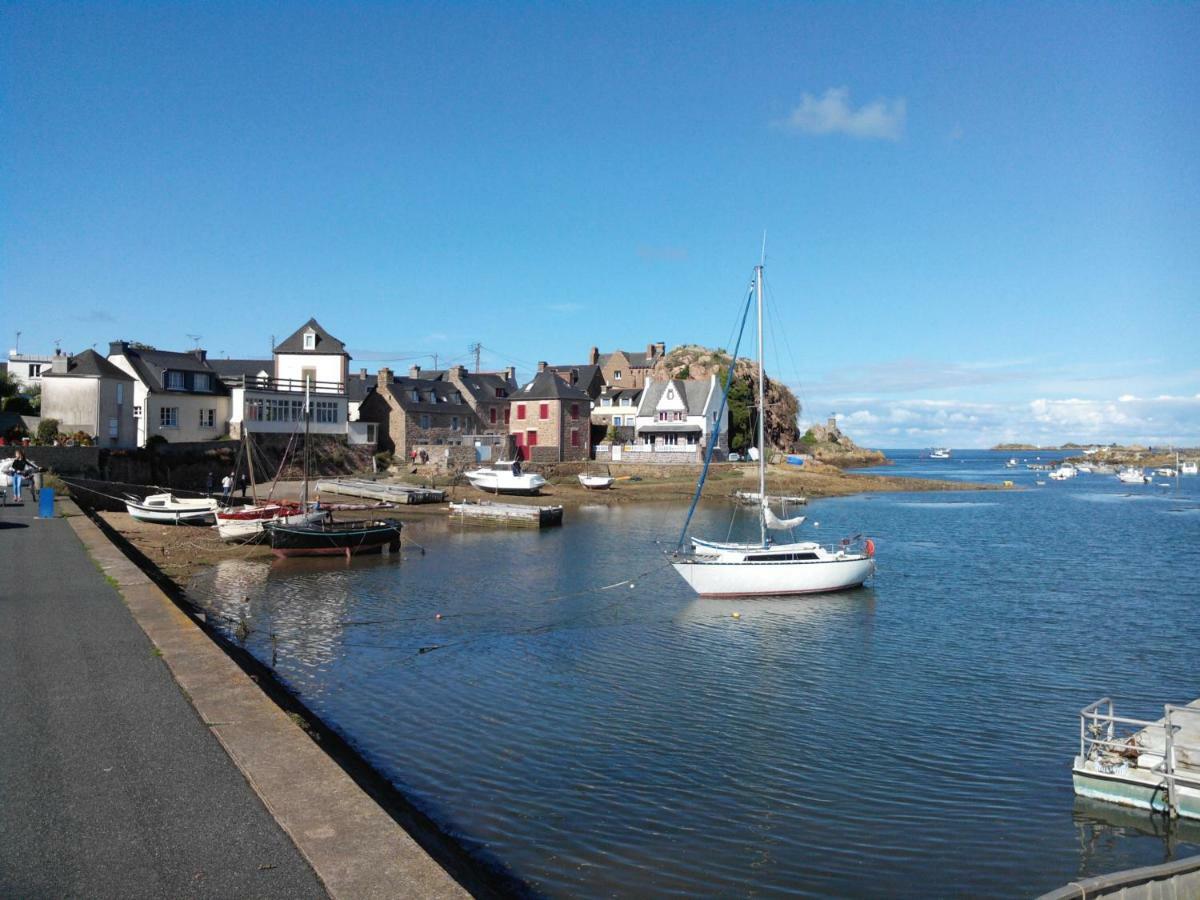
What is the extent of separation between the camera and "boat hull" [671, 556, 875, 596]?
28.8 meters

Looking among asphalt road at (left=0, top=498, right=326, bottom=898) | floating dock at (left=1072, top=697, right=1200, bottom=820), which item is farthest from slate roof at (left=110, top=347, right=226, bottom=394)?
floating dock at (left=1072, top=697, right=1200, bottom=820)

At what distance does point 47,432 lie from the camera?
5034 centimetres

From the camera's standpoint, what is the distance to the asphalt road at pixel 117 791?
267 inches

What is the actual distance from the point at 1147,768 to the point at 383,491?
48421mm

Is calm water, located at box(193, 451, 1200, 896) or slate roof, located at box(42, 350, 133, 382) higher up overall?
slate roof, located at box(42, 350, 133, 382)

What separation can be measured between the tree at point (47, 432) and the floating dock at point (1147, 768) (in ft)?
175

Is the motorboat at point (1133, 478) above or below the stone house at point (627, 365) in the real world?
below

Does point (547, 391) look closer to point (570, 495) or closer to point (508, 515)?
point (570, 495)

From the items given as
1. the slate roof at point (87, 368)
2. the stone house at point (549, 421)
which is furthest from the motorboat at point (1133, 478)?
the slate roof at point (87, 368)

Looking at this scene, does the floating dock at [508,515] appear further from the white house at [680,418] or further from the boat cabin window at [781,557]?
the white house at [680,418]

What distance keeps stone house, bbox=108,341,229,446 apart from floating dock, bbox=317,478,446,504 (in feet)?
32.6

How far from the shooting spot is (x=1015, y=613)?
27047 mm

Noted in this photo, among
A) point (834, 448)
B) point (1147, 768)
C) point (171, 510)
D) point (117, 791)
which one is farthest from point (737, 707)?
point (834, 448)

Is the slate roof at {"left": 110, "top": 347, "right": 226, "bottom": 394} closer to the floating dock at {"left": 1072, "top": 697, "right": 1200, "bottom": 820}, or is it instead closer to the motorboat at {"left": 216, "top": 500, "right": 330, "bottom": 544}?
the motorboat at {"left": 216, "top": 500, "right": 330, "bottom": 544}
